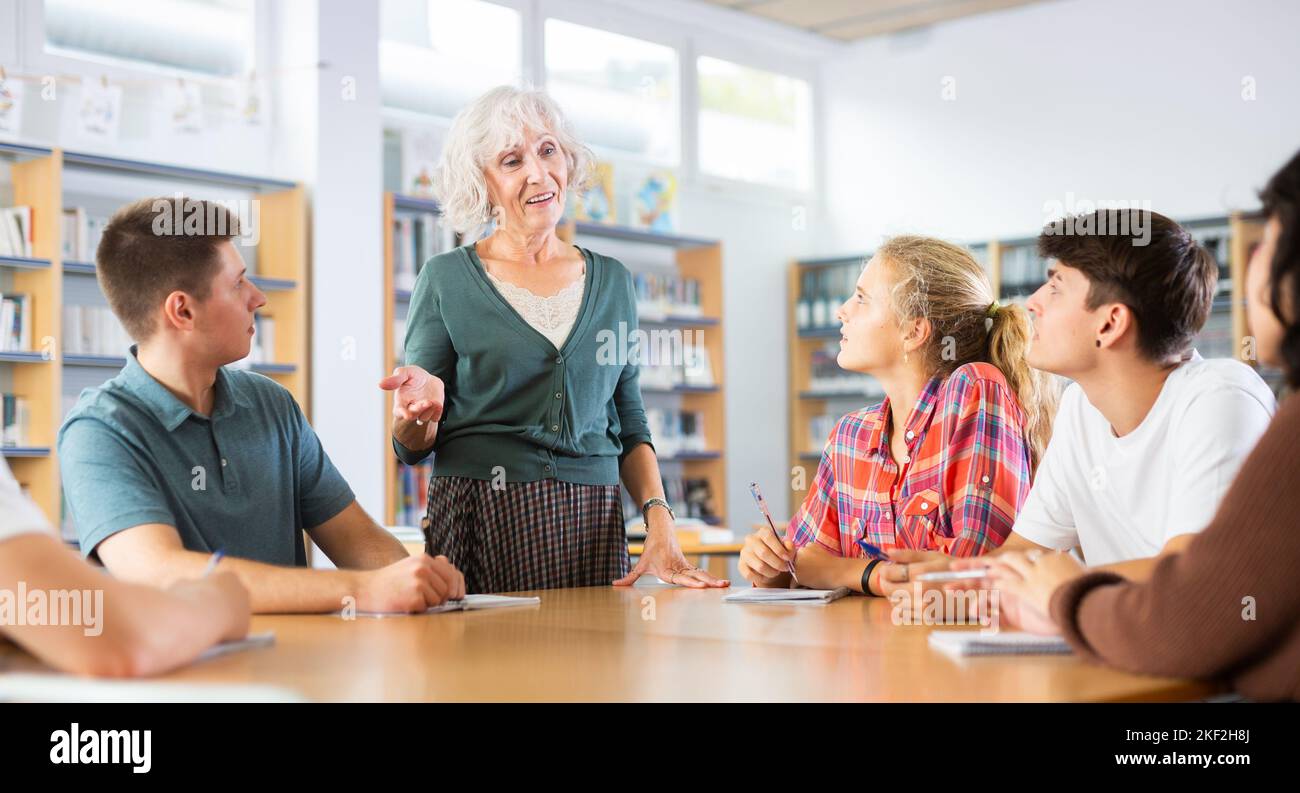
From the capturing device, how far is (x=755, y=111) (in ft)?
27.8

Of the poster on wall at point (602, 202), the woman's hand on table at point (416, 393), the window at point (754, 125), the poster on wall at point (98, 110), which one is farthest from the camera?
the window at point (754, 125)

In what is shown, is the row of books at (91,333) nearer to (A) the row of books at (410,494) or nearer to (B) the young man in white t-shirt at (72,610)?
(A) the row of books at (410,494)

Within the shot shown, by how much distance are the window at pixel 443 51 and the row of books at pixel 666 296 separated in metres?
1.35

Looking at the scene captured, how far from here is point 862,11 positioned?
26.0 feet

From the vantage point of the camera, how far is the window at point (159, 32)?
5.59 metres

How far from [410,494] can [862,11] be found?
4006 mm

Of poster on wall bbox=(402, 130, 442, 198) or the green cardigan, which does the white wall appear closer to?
poster on wall bbox=(402, 130, 442, 198)

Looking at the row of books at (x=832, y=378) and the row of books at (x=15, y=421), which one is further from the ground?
the row of books at (x=832, y=378)

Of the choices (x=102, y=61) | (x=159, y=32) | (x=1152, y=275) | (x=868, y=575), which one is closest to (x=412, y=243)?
(x=159, y=32)

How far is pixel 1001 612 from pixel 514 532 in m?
1.09

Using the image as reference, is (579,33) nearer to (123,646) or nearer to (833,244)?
(833,244)

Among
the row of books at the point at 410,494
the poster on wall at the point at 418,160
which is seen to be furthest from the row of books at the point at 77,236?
the row of books at the point at 410,494

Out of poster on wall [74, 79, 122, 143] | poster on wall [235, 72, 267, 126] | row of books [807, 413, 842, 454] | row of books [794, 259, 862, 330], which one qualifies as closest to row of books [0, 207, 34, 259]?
poster on wall [74, 79, 122, 143]

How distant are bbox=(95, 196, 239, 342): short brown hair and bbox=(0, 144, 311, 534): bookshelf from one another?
10.9 feet
